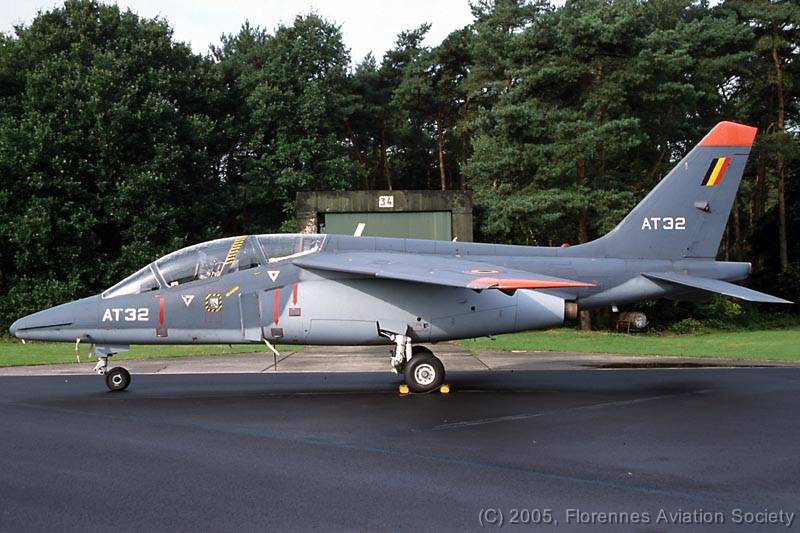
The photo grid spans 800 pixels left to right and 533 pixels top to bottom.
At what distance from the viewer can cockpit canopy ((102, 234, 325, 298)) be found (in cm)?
1355

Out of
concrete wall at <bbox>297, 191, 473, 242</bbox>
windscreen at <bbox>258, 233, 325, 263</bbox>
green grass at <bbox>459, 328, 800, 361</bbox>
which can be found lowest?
green grass at <bbox>459, 328, 800, 361</bbox>

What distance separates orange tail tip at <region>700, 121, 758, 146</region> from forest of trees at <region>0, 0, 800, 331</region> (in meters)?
18.2

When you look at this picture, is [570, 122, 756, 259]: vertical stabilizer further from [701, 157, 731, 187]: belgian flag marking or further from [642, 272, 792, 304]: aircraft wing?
[642, 272, 792, 304]: aircraft wing

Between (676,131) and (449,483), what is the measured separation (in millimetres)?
35856

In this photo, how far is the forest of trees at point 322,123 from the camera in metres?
33.8

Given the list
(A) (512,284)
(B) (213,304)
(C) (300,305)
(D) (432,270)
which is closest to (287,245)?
(C) (300,305)

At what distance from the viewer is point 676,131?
39875 mm

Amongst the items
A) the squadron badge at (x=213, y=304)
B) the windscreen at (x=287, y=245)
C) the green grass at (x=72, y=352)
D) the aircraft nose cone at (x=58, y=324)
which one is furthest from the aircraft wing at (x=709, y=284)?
the green grass at (x=72, y=352)

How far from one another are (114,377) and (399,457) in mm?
7281

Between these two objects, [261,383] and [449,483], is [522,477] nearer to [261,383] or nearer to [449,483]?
[449,483]

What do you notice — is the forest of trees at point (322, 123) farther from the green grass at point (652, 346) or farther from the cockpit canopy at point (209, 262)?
the cockpit canopy at point (209, 262)

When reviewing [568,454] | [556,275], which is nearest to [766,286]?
[556,275]

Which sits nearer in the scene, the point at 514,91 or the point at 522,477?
the point at 522,477

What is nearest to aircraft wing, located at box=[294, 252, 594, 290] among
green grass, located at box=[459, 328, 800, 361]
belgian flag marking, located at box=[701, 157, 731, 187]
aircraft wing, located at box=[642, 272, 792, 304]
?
aircraft wing, located at box=[642, 272, 792, 304]
